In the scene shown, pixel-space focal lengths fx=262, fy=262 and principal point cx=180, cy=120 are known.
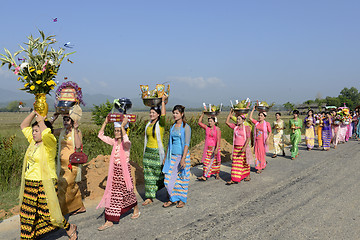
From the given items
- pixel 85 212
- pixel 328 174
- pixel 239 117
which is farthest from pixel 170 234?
pixel 328 174

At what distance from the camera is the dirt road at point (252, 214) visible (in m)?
4.15

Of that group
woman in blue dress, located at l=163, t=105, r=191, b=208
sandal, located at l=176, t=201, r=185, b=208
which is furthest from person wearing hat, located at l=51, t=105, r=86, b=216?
sandal, located at l=176, t=201, r=185, b=208

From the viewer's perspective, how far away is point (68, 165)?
4.77m

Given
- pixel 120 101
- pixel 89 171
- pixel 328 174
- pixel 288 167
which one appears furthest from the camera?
pixel 288 167

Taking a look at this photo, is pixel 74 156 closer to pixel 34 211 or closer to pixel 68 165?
pixel 68 165

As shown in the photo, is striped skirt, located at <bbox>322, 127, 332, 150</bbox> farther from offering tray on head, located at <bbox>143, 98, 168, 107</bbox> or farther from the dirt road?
offering tray on head, located at <bbox>143, 98, 168, 107</bbox>

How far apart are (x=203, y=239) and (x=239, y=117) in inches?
154

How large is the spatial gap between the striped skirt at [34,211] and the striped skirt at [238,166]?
460cm

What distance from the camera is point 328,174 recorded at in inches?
312

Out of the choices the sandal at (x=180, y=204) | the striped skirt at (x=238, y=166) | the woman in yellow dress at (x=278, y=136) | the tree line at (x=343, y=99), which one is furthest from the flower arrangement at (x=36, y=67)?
the tree line at (x=343, y=99)

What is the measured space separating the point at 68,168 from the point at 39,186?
1242 millimetres

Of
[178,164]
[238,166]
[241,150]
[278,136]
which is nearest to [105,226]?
[178,164]

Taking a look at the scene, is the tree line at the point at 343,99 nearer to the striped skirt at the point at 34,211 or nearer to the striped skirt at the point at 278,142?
the striped skirt at the point at 278,142

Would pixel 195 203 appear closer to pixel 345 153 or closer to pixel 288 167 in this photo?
pixel 288 167
